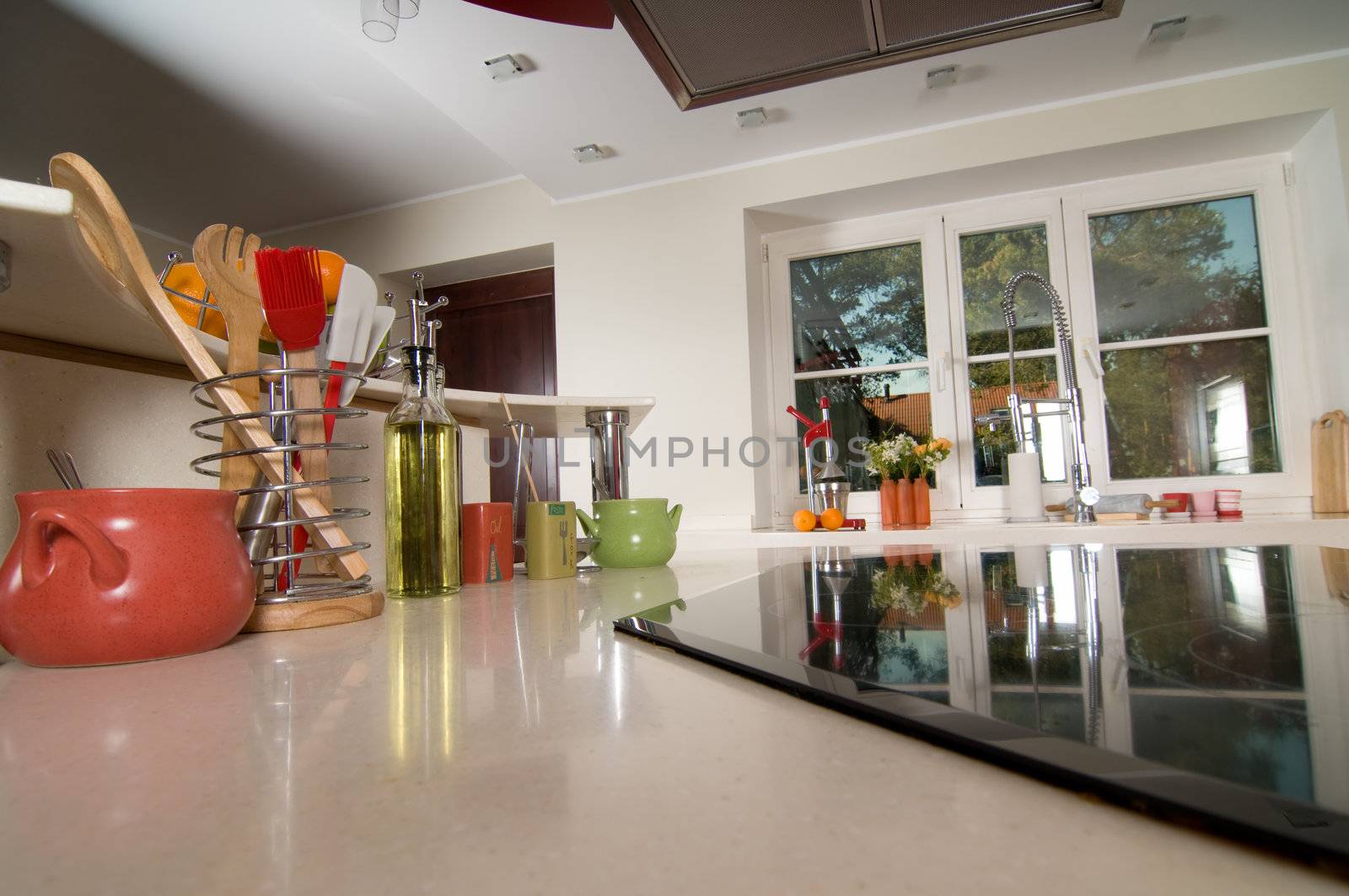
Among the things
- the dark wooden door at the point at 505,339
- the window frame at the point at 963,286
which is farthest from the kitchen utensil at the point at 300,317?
the dark wooden door at the point at 505,339

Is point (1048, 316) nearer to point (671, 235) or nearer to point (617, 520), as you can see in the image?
point (671, 235)

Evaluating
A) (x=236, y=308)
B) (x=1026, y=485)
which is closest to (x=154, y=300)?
(x=236, y=308)

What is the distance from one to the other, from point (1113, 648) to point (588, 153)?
2.68 meters

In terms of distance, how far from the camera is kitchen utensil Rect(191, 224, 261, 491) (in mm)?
585

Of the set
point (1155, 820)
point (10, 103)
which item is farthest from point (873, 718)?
point (10, 103)

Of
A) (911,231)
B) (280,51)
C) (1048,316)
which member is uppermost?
(280,51)

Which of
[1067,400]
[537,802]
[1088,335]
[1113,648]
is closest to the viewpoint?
[537,802]

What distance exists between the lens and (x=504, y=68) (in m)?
2.13

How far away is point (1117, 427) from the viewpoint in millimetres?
2518

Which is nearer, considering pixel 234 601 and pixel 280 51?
pixel 234 601

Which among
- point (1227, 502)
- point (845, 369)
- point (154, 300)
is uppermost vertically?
point (845, 369)

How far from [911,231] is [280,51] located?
2.24m

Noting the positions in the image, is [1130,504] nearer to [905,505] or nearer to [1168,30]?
[905,505]

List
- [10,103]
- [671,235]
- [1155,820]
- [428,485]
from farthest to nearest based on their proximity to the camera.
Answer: [671,235]
[10,103]
[428,485]
[1155,820]
